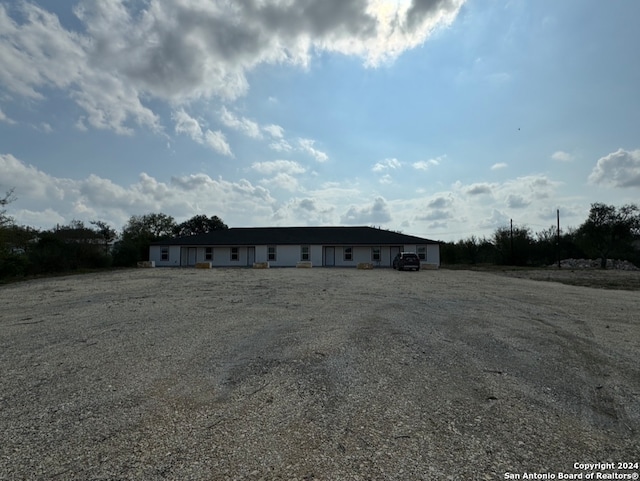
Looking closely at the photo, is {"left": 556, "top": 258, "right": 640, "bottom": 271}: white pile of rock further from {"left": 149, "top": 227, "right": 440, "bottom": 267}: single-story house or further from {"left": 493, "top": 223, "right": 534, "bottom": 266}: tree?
{"left": 149, "top": 227, "right": 440, "bottom": 267}: single-story house

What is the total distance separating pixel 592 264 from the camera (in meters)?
42.0

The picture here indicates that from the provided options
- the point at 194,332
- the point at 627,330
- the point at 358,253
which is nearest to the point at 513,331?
the point at 627,330

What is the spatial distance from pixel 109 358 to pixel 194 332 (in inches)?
70.2

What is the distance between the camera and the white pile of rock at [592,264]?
39956 millimetres

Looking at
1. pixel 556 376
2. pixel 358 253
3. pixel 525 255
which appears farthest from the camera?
pixel 525 255

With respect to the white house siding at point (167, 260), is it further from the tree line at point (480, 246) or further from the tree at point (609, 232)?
the tree at point (609, 232)

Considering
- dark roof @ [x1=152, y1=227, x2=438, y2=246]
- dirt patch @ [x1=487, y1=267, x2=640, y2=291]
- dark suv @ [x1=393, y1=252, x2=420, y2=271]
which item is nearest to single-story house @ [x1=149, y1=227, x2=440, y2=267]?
dark roof @ [x1=152, y1=227, x2=438, y2=246]

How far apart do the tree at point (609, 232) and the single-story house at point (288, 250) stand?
846 inches

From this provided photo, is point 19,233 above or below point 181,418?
above

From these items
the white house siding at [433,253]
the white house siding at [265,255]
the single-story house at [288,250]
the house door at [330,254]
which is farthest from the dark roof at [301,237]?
the house door at [330,254]

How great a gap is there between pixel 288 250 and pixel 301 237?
7.90 feet

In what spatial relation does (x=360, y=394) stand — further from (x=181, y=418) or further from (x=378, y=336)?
(x=378, y=336)

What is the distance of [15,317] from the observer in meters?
9.15

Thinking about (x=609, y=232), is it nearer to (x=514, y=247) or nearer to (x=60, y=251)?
(x=514, y=247)
